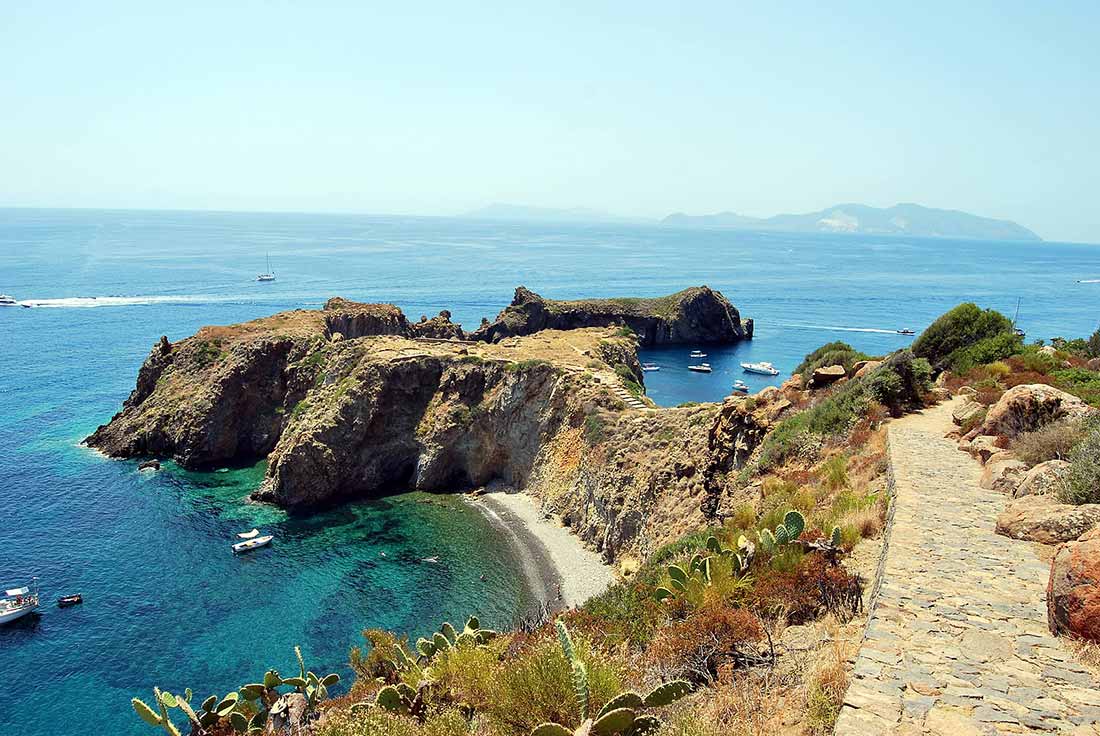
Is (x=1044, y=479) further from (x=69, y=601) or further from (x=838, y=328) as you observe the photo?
(x=838, y=328)

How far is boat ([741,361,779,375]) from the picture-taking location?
88688 mm

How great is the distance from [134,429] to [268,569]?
28060 mm

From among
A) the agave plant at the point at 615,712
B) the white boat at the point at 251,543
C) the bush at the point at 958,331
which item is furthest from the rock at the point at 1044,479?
the white boat at the point at 251,543

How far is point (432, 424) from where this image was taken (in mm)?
51844

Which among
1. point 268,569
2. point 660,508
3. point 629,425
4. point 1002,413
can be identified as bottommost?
point 268,569

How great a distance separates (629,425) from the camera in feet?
139

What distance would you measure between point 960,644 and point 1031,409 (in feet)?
37.3

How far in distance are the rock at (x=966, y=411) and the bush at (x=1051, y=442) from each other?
4307 millimetres

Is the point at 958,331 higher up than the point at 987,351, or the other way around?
the point at 958,331

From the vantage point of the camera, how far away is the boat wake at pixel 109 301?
376 ft

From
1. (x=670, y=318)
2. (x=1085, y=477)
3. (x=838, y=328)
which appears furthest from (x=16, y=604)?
(x=838, y=328)

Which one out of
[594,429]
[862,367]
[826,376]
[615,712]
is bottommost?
[594,429]

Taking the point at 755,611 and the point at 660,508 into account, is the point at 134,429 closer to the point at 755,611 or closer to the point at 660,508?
the point at 660,508

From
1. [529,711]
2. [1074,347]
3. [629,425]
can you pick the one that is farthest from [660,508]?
[529,711]
